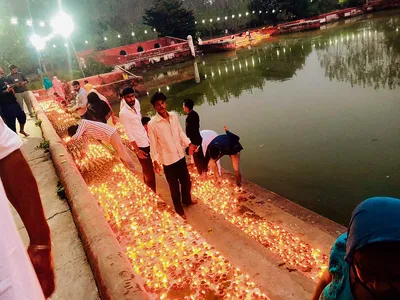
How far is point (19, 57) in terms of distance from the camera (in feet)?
98.0

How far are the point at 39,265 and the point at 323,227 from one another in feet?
15.1

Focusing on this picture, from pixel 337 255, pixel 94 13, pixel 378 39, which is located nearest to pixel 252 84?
pixel 378 39

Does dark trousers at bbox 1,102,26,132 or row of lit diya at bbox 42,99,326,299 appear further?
dark trousers at bbox 1,102,26,132

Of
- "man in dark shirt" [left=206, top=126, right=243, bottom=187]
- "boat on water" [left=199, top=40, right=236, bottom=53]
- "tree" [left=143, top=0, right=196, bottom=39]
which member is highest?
"tree" [left=143, top=0, right=196, bottom=39]

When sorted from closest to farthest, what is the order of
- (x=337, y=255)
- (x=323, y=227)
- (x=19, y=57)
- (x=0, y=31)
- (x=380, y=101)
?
1. (x=337, y=255)
2. (x=323, y=227)
3. (x=380, y=101)
4. (x=0, y=31)
5. (x=19, y=57)

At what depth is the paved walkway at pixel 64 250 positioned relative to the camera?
2471 mm

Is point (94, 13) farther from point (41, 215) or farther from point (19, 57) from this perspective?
point (41, 215)

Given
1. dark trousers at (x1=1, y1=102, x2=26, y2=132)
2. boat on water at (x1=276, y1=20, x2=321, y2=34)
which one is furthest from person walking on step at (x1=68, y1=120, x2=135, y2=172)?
boat on water at (x1=276, y1=20, x2=321, y2=34)

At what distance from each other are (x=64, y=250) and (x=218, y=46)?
119 ft

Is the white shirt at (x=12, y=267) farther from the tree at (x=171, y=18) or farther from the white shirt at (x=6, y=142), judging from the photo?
the tree at (x=171, y=18)

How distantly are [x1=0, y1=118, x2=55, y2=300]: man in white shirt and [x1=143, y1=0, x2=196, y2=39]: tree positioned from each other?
42152mm

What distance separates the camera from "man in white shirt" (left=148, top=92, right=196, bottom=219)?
4.34 m

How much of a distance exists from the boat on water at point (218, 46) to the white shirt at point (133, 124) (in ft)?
107

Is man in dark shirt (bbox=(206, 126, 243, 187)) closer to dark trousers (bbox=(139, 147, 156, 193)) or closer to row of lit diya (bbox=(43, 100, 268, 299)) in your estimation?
dark trousers (bbox=(139, 147, 156, 193))
